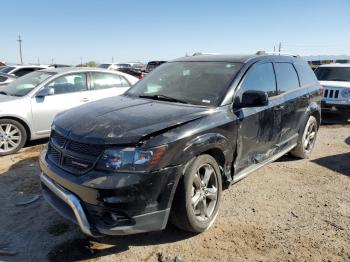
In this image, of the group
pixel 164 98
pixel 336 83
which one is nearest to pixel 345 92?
pixel 336 83

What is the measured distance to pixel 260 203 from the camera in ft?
14.7

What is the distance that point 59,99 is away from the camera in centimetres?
707

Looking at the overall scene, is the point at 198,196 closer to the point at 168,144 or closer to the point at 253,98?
the point at 168,144

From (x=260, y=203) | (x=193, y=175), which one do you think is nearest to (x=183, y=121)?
(x=193, y=175)

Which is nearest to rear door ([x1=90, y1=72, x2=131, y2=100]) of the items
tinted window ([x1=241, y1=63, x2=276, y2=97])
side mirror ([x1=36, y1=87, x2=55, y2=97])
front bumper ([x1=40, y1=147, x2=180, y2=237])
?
side mirror ([x1=36, y1=87, x2=55, y2=97])

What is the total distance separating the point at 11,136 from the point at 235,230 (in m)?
4.73

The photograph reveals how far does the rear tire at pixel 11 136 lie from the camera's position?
6461 millimetres

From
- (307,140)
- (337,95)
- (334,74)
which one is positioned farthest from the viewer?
(334,74)

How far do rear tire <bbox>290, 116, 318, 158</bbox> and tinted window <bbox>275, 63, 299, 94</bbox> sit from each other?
3.13 ft

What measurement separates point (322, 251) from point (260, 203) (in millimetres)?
1142

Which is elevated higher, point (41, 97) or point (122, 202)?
point (41, 97)

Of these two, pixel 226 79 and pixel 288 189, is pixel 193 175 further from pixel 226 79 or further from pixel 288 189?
pixel 288 189

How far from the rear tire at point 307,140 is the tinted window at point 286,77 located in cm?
95

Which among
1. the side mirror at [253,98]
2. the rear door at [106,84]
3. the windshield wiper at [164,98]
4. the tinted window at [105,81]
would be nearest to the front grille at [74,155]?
the windshield wiper at [164,98]
